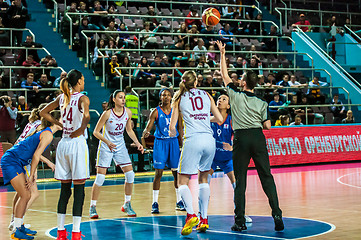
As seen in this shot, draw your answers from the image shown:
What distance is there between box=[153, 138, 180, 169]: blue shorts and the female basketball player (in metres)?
2.78

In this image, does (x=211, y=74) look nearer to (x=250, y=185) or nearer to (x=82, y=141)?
(x=250, y=185)

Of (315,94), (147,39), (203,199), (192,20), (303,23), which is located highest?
(303,23)

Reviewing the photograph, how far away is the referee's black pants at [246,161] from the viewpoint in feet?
29.8

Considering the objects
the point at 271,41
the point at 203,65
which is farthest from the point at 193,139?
the point at 271,41

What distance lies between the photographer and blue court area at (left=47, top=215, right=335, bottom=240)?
28.5ft

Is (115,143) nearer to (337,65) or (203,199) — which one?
(203,199)

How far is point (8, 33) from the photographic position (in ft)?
73.9

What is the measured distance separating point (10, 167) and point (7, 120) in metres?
9.17

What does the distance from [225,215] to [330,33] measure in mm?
21636

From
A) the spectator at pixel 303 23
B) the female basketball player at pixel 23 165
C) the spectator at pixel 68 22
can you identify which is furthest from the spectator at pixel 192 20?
the female basketball player at pixel 23 165

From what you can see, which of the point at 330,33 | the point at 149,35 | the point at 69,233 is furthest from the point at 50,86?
the point at 330,33

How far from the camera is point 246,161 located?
915 cm

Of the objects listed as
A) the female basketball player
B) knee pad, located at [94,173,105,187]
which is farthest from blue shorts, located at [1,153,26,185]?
knee pad, located at [94,173,105,187]

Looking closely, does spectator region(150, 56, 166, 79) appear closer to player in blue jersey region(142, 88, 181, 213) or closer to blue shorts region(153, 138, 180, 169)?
player in blue jersey region(142, 88, 181, 213)
